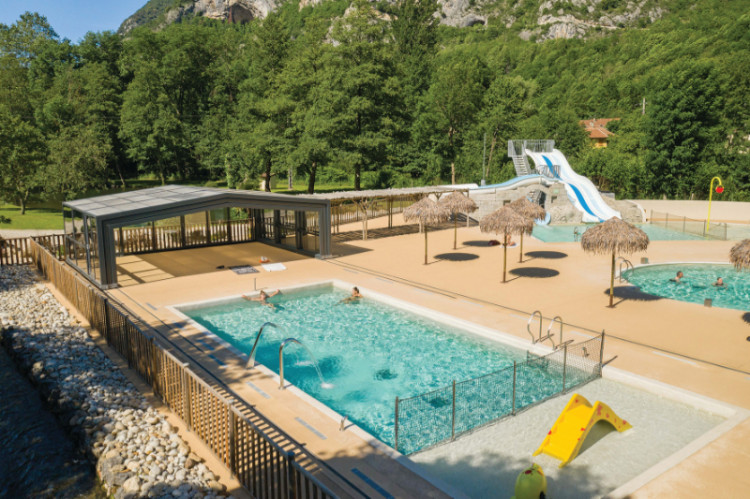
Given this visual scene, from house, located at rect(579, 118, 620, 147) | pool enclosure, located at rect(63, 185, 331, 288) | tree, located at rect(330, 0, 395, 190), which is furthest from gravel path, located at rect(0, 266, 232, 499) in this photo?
house, located at rect(579, 118, 620, 147)

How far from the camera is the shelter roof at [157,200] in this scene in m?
17.2

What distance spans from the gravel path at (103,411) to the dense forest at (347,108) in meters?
26.9

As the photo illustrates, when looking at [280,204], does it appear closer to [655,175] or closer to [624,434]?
[624,434]

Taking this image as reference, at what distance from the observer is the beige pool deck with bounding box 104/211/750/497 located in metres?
7.40

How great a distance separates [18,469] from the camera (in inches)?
331

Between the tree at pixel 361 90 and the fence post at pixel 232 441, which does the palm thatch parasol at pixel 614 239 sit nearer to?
the fence post at pixel 232 441

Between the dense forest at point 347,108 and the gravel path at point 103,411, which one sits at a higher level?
the dense forest at point 347,108

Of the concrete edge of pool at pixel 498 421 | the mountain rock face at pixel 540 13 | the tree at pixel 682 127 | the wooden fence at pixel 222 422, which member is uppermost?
the mountain rock face at pixel 540 13

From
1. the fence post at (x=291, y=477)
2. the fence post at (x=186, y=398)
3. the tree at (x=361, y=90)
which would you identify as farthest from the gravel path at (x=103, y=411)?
the tree at (x=361, y=90)

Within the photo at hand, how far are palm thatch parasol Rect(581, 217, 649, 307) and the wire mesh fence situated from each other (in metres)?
4.45

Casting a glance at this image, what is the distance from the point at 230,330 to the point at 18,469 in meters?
6.29

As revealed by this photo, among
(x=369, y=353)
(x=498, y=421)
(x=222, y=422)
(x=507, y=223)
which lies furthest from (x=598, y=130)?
(x=222, y=422)

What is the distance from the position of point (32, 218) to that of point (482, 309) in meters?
32.5

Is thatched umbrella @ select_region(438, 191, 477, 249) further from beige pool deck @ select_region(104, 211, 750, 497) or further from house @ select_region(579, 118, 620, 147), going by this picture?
house @ select_region(579, 118, 620, 147)
